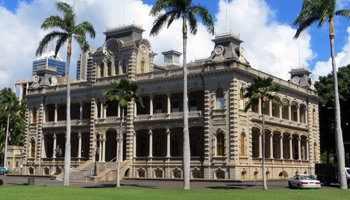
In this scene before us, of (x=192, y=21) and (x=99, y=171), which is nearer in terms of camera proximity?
(x=192, y=21)

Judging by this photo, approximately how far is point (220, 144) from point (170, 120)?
7.37 metres

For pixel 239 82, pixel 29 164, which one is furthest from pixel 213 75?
pixel 29 164

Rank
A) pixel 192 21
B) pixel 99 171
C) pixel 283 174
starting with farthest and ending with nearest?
pixel 283 174 < pixel 99 171 < pixel 192 21

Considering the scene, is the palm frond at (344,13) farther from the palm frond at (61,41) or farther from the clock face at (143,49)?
the clock face at (143,49)

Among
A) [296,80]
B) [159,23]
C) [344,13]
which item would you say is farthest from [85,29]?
[296,80]

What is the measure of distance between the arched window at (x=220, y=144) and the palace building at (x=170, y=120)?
0.11 meters

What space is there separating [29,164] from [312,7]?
46.9 m

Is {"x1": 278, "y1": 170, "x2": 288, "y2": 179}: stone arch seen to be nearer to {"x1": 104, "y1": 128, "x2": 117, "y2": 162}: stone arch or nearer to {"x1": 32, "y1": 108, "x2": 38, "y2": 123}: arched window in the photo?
{"x1": 104, "y1": 128, "x2": 117, "y2": 162}: stone arch

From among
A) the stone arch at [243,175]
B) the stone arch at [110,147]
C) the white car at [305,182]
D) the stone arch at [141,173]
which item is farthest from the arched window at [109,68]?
the white car at [305,182]

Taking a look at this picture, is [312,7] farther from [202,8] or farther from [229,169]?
[229,169]

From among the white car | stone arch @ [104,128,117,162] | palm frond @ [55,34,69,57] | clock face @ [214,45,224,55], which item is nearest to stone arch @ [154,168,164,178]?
stone arch @ [104,128,117,162]

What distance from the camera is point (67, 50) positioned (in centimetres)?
4369

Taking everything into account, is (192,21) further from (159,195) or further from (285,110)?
(285,110)

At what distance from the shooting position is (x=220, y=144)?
5197 cm
